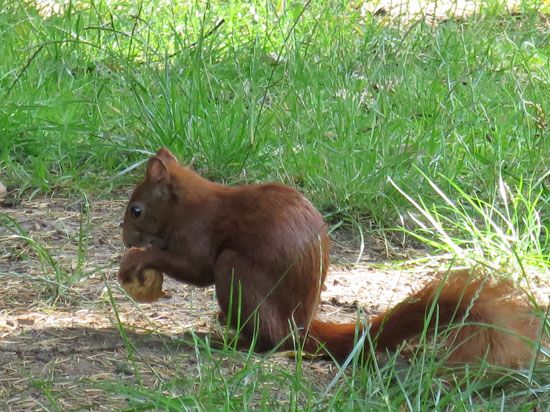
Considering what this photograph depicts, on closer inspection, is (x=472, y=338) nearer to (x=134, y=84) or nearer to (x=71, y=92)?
(x=134, y=84)

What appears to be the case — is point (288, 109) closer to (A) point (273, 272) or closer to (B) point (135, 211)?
(B) point (135, 211)

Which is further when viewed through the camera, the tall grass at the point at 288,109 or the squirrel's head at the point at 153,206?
the tall grass at the point at 288,109

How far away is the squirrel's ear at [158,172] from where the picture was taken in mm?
3406

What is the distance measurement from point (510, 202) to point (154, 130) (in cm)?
145

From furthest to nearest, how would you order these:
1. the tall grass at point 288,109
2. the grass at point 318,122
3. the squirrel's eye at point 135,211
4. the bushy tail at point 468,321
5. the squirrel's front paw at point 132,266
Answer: the tall grass at point 288,109 < the grass at point 318,122 < the squirrel's eye at point 135,211 < the squirrel's front paw at point 132,266 < the bushy tail at point 468,321

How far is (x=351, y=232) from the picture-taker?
4.34m

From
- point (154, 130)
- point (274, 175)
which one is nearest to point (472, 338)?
point (274, 175)

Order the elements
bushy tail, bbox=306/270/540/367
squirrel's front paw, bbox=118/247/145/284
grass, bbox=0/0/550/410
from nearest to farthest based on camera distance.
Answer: bushy tail, bbox=306/270/540/367 → squirrel's front paw, bbox=118/247/145/284 → grass, bbox=0/0/550/410

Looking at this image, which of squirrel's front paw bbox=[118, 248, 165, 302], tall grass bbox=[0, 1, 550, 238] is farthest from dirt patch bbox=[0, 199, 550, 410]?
tall grass bbox=[0, 1, 550, 238]

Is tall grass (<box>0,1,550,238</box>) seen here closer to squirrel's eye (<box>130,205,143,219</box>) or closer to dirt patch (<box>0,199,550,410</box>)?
dirt patch (<box>0,199,550,410</box>)

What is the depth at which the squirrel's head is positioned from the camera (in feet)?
11.2

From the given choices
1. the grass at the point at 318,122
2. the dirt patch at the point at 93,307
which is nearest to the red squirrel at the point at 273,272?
the dirt patch at the point at 93,307

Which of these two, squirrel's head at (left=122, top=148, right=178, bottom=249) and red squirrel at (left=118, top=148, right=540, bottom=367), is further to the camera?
squirrel's head at (left=122, top=148, right=178, bottom=249)

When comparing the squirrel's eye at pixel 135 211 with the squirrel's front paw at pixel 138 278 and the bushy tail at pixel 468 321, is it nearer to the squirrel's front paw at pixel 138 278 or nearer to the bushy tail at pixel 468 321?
the squirrel's front paw at pixel 138 278
